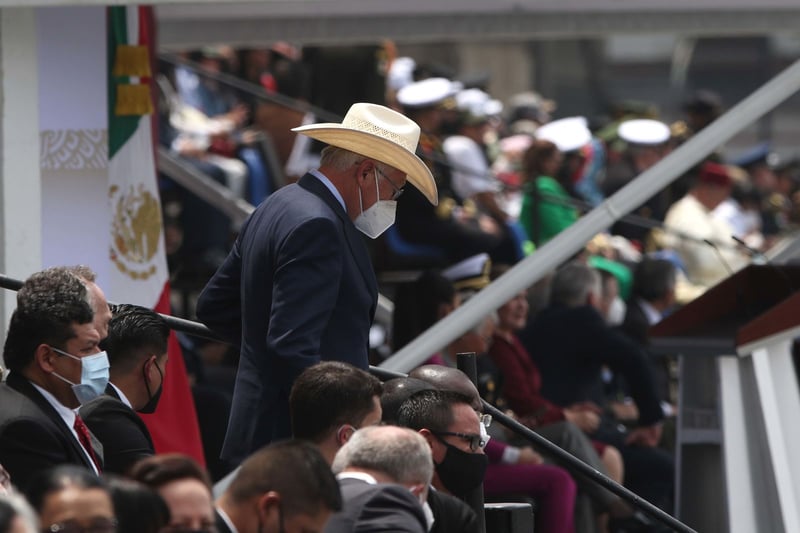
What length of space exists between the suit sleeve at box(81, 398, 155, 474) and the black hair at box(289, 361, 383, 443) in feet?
2.23

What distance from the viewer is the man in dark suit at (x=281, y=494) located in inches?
159

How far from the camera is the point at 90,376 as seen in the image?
17.0ft

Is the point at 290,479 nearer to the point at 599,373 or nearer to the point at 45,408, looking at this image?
the point at 45,408

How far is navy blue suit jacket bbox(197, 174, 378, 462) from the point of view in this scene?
5328 millimetres

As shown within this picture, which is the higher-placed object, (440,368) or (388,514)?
(440,368)

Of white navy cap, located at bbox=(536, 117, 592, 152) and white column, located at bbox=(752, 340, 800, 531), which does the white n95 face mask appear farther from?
white navy cap, located at bbox=(536, 117, 592, 152)

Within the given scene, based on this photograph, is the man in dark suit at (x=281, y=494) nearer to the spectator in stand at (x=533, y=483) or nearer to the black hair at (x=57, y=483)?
the black hair at (x=57, y=483)

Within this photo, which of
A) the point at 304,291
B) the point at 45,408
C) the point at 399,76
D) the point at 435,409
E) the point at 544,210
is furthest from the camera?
the point at 399,76

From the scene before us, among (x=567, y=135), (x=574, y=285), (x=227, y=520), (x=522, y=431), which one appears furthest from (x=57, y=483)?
(x=567, y=135)

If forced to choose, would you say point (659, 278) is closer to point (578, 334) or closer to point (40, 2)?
point (578, 334)

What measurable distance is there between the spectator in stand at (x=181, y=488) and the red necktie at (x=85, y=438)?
1.26 m

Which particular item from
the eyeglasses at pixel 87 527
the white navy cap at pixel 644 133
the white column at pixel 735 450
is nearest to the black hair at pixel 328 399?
the eyeglasses at pixel 87 527

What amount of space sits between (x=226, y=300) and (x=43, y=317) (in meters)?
0.75

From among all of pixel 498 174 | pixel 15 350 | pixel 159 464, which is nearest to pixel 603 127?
pixel 498 174
